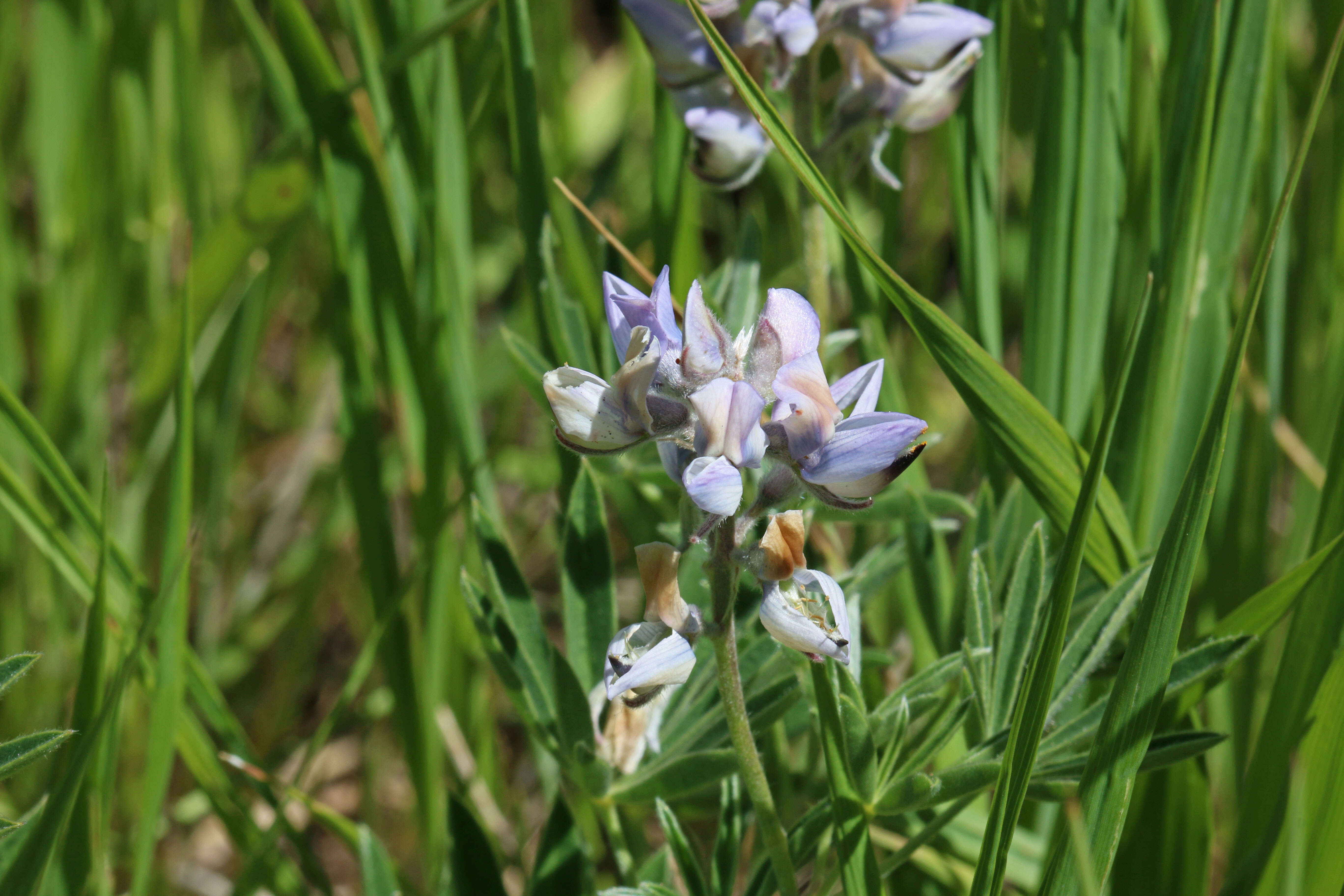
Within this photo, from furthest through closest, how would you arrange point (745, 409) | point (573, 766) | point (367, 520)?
1. point (367, 520)
2. point (573, 766)
3. point (745, 409)

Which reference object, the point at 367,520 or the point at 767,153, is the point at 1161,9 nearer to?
the point at 767,153

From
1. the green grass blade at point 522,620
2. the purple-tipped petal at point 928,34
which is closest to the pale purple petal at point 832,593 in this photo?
the green grass blade at point 522,620

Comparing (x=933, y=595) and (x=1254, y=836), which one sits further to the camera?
(x=933, y=595)

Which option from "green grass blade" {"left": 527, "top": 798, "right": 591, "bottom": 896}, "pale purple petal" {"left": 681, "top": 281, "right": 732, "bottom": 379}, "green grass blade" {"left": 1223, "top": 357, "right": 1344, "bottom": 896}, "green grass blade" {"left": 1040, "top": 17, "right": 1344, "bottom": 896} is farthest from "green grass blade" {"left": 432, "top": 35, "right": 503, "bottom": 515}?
"green grass blade" {"left": 1223, "top": 357, "right": 1344, "bottom": 896}

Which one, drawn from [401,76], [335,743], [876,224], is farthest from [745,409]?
[876,224]

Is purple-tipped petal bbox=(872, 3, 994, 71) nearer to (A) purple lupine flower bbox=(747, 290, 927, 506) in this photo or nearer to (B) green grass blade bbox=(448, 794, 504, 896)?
(A) purple lupine flower bbox=(747, 290, 927, 506)

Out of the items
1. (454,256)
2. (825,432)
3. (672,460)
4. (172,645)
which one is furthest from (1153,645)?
(454,256)

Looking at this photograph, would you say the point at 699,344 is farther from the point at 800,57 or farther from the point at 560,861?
the point at 800,57

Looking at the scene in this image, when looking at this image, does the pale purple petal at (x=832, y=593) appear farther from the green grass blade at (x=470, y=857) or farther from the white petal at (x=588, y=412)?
the green grass blade at (x=470, y=857)
